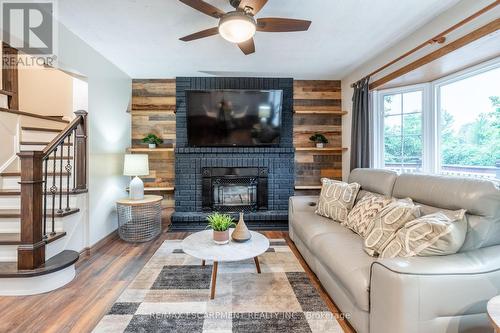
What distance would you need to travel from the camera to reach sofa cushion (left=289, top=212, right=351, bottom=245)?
2469 mm

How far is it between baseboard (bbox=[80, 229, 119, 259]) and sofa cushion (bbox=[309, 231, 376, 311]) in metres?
2.58

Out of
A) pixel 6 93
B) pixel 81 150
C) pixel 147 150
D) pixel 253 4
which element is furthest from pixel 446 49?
pixel 6 93

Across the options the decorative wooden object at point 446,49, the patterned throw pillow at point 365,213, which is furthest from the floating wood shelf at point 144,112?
the patterned throw pillow at point 365,213

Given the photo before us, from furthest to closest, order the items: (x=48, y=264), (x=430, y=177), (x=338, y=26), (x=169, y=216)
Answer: (x=169, y=216)
(x=338, y=26)
(x=48, y=264)
(x=430, y=177)

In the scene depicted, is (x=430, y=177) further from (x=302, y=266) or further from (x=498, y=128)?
(x=302, y=266)

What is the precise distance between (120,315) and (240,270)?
110 cm

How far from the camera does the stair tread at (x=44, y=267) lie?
2201 mm

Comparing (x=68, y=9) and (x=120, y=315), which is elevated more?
(x=68, y=9)

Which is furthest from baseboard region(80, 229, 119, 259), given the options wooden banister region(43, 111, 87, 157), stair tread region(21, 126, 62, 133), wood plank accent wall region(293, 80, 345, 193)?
wood plank accent wall region(293, 80, 345, 193)

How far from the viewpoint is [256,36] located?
9.64 ft

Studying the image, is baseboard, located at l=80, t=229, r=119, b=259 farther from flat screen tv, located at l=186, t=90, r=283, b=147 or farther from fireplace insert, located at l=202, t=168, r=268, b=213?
flat screen tv, located at l=186, t=90, r=283, b=147

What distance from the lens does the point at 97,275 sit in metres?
2.59

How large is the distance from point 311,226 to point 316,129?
8.33 feet

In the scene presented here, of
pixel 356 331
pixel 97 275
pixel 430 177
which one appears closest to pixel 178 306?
pixel 97 275
